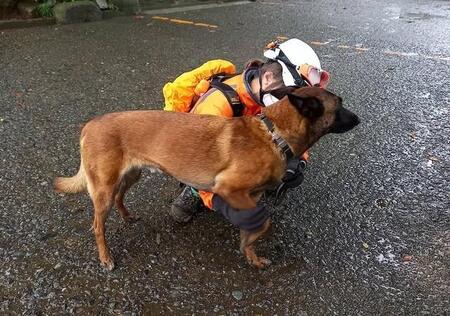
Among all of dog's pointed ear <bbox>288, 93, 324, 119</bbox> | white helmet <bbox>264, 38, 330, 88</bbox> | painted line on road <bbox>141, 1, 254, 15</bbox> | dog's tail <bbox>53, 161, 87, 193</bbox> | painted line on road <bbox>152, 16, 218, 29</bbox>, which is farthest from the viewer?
→ painted line on road <bbox>141, 1, 254, 15</bbox>

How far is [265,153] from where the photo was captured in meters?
2.62

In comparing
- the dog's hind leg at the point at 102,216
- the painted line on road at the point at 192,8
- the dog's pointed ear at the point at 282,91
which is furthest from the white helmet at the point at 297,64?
the painted line on road at the point at 192,8

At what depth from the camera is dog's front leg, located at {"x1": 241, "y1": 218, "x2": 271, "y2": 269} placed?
2.71m

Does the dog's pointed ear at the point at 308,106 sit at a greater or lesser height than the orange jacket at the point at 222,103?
greater

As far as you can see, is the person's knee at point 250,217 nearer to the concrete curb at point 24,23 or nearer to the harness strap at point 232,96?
the harness strap at point 232,96

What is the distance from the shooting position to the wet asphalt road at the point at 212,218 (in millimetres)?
2637

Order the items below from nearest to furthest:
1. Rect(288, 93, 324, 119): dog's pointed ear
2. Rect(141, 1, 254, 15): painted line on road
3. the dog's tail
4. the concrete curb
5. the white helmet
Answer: Rect(288, 93, 324, 119): dog's pointed ear
the dog's tail
the white helmet
the concrete curb
Rect(141, 1, 254, 15): painted line on road

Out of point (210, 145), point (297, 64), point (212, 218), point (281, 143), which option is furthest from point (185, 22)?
point (281, 143)

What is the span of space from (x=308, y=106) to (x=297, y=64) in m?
0.62

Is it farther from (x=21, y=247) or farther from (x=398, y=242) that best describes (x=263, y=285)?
(x=21, y=247)

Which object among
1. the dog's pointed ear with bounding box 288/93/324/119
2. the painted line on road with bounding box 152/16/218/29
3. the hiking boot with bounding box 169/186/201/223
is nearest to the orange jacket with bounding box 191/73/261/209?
the hiking boot with bounding box 169/186/201/223

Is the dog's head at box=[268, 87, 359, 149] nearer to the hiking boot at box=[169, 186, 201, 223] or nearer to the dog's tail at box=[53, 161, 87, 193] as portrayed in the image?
the hiking boot at box=[169, 186, 201, 223]

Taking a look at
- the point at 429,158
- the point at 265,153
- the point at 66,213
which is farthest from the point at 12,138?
the point at 429,158

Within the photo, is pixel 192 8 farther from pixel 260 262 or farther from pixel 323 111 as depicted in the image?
pixel 260 262
